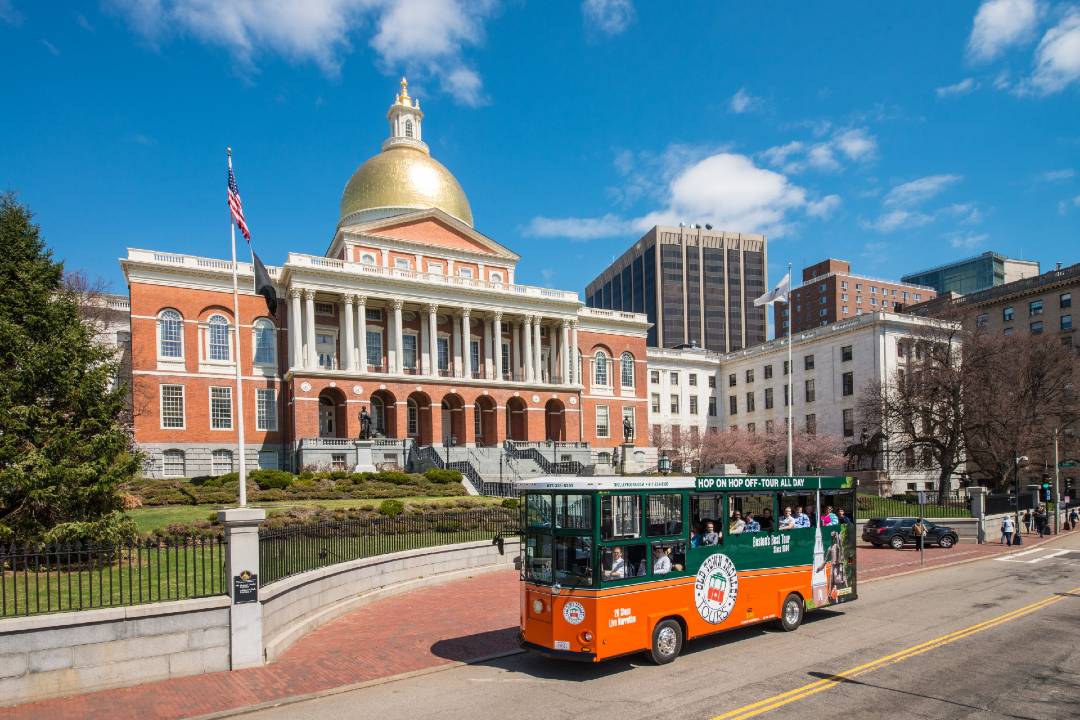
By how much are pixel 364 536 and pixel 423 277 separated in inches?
1450

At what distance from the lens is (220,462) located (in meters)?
50.4

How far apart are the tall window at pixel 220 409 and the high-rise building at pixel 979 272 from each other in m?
150

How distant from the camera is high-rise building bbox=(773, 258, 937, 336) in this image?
415 feet

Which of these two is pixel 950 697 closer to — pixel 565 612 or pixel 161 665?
pixel 565 612

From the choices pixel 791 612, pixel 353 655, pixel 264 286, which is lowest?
pixel 353 655

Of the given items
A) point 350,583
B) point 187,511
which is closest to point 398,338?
point 187,511

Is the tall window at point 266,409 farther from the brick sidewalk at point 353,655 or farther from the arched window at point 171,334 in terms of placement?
the brick sidewalk at point 353,655

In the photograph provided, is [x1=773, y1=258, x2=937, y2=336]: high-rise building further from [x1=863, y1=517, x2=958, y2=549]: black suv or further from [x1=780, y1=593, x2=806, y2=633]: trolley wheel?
[x1=780, y1=593, x2=806, y2=633]: trolley wheel

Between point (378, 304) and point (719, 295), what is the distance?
370 ft

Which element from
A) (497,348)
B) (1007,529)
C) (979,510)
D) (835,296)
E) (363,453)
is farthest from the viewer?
(835,296)

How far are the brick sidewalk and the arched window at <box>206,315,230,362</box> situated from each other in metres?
37.1

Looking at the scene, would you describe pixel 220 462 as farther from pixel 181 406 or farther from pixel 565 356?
pixel 565 356

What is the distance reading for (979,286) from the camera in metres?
164

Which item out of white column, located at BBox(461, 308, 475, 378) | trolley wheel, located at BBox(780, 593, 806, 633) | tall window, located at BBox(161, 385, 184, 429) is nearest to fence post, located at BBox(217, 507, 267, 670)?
trolley wheel, located at BBox(780, 593, 806, 633)
